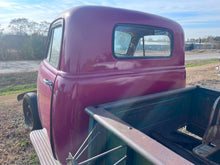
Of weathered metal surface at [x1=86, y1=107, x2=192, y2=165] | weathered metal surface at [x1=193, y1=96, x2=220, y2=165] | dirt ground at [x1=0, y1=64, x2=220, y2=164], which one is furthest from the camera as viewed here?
dirt ground at [x1=0, y1=64, x2=220, y2=164]

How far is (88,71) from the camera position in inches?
75.4

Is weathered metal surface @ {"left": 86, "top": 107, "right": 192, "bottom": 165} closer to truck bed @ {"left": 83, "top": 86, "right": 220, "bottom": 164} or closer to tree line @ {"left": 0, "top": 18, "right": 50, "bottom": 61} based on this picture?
truck bed @ {"left": 83, "top": 86, "right": 220, "bottom": 164}

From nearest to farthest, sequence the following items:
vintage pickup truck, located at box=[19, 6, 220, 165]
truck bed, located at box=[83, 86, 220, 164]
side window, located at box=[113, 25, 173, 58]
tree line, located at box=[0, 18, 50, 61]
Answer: truck bed, located at box=[83, 86, 220, 164] < vintage pickup truck, located at box=[19, 6, 220, 165] < side window, located at box=[113, 25, 173, 58] < tree line, located at box=[0, 18, 50, 61]

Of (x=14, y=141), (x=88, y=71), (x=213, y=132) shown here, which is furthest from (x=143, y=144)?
(x=14, y=141)

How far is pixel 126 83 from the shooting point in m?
2.20

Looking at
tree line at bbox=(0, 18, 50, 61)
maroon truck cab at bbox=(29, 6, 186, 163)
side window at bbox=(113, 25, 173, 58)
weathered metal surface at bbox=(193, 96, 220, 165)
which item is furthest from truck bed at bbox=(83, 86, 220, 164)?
tree line at bbox=(0, 18, 50, 61)

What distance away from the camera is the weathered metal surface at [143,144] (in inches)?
38.4

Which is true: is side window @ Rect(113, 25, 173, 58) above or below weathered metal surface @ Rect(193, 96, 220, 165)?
above

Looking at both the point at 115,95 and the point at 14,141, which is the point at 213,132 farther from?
the point at 14,141

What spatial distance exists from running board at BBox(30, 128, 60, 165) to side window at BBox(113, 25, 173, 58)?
1565mm

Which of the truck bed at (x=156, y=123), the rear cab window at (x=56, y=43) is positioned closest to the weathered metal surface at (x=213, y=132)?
the truck bed at (x=156, y=123)

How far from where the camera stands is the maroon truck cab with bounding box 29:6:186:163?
185 cm

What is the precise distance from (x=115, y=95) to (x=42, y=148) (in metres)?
1.22

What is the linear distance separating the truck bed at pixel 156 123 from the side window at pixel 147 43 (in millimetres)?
623
